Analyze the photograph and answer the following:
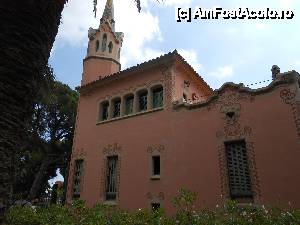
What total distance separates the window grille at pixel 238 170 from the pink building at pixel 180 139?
0.13ft

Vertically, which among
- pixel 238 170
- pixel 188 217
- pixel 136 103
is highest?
pixel 136 103

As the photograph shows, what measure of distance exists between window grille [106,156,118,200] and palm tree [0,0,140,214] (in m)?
11.9

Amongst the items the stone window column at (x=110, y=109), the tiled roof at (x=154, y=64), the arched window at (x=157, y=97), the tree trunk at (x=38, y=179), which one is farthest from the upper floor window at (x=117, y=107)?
the tree trunk at (x=38, y=179)

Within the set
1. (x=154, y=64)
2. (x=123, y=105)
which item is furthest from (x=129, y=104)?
(x=154, y=64)

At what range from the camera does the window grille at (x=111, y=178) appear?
15.4 m

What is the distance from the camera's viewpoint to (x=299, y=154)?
33.9 feet

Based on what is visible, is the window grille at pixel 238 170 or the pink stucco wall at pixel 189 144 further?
the window grille at pixel 238 170

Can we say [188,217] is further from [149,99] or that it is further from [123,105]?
[123,105]

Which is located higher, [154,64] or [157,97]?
[154,64]

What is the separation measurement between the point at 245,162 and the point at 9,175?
9802mm

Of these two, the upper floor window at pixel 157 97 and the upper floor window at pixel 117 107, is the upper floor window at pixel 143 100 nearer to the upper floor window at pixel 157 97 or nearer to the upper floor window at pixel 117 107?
the upper floor window at pixel 157 97

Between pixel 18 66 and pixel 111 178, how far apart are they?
1265 centimetres

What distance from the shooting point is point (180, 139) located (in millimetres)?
13695

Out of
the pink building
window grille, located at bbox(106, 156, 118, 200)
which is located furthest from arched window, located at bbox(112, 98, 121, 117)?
window grille, located at bbox(106, 156, 118, 200)
